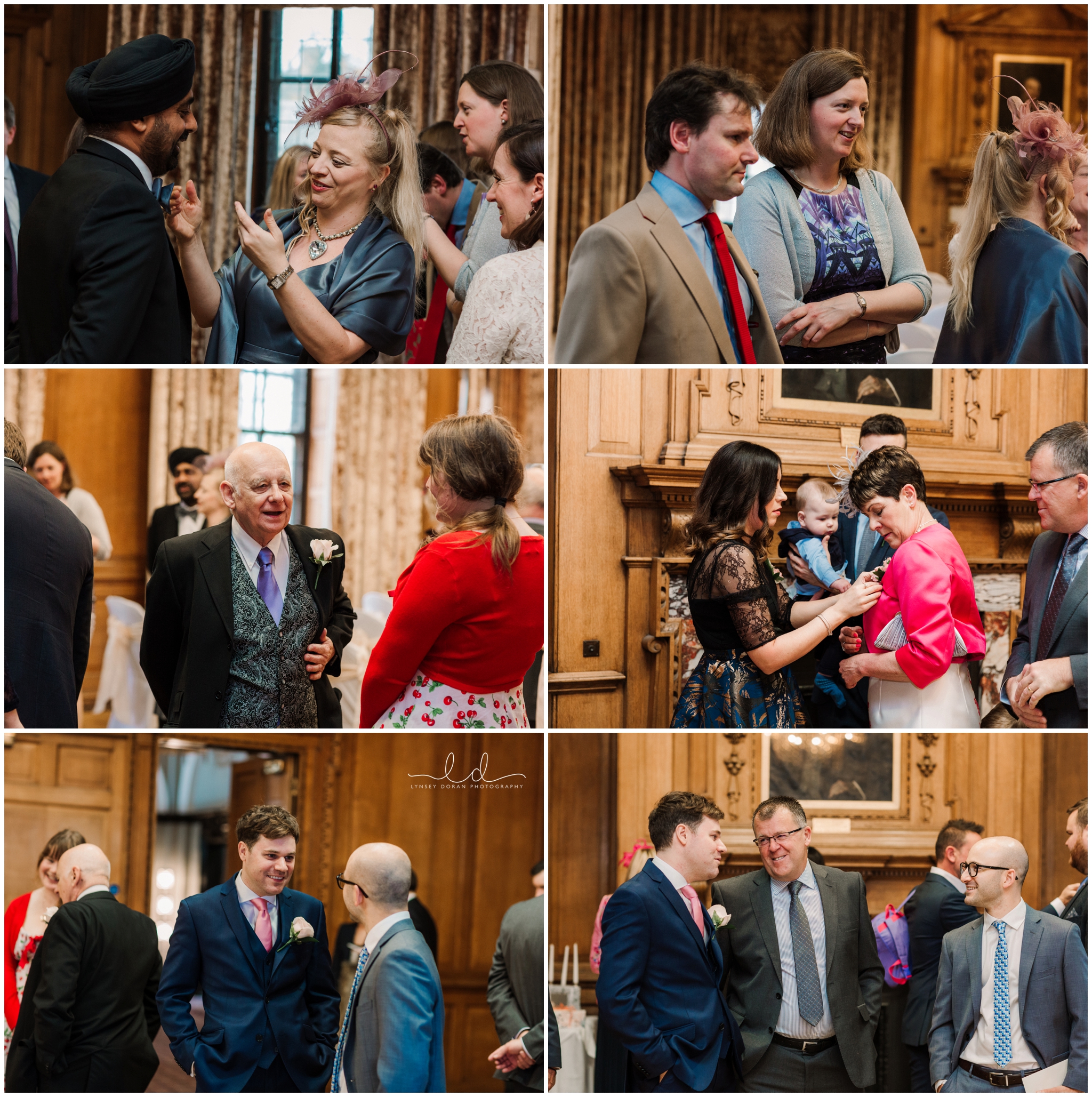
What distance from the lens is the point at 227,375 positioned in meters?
4.21

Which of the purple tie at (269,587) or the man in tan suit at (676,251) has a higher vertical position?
the man in tan suit at (676,251)

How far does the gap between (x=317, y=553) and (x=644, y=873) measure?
1237 millimetres

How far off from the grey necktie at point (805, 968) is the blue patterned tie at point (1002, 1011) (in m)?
0.47

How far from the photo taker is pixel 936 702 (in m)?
2.93

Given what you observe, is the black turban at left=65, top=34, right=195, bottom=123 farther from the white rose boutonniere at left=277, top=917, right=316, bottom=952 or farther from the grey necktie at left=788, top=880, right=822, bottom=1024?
the grey necktie at left=788, top=880, right=822, bottom=1024

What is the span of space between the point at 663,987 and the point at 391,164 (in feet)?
7.53

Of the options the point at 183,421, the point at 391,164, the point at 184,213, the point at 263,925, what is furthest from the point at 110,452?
the point at 263,925

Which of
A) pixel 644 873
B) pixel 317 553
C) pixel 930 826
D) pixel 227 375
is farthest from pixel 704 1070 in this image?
pixel 227 375

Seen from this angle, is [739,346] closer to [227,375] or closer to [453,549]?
[453,549]

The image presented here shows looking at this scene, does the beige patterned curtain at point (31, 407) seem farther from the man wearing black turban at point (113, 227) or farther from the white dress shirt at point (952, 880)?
the white dress shirt at point (952, 880)

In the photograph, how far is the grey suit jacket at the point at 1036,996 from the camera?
298 centimetres

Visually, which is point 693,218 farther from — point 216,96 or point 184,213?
point 216,96

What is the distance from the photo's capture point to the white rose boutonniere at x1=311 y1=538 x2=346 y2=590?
2.94 metres

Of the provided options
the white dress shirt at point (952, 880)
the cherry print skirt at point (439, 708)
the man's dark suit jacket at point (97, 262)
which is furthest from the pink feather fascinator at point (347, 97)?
the white dress shirt at point (952, 880)
